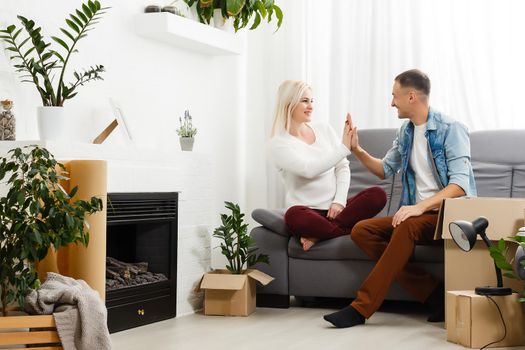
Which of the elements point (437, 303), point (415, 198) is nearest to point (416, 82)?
point (415, 198)

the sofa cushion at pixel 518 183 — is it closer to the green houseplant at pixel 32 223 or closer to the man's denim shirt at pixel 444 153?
the man's denim shirt at pixel 444 153

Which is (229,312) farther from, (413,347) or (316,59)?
(316,59)

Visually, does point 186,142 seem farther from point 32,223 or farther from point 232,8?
point 32,223

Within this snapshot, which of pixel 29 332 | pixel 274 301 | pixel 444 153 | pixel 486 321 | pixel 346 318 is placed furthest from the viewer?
pixel 274 301

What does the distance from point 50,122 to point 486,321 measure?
2010 mm

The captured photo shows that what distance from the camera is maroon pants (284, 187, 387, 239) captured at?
4496 millimetres

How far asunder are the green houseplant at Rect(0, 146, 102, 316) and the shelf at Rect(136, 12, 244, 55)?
1682mm

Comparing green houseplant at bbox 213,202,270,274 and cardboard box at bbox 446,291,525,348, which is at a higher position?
green houseplant at bbox 213,202,270,274

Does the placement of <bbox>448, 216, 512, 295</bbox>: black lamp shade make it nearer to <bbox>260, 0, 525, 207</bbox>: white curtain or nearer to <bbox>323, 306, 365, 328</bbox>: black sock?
<bbox>323, 306, 365, 328</bbox>: black sock

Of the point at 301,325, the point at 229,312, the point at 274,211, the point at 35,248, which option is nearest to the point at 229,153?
the point at 274,211

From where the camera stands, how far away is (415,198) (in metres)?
4.37

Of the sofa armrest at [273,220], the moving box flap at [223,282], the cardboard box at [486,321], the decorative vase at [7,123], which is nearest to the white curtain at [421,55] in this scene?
the sofa armrest at [273,220]

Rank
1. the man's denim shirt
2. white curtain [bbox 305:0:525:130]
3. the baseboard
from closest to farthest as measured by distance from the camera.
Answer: the man's denim shirt < the baseboard < white curtain [bbox 305:0:525:130]

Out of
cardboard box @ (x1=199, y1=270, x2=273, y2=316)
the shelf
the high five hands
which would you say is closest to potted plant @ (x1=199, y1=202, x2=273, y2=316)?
cardboard box @ (x1=199, y1=270, x2=273, y2=316)
